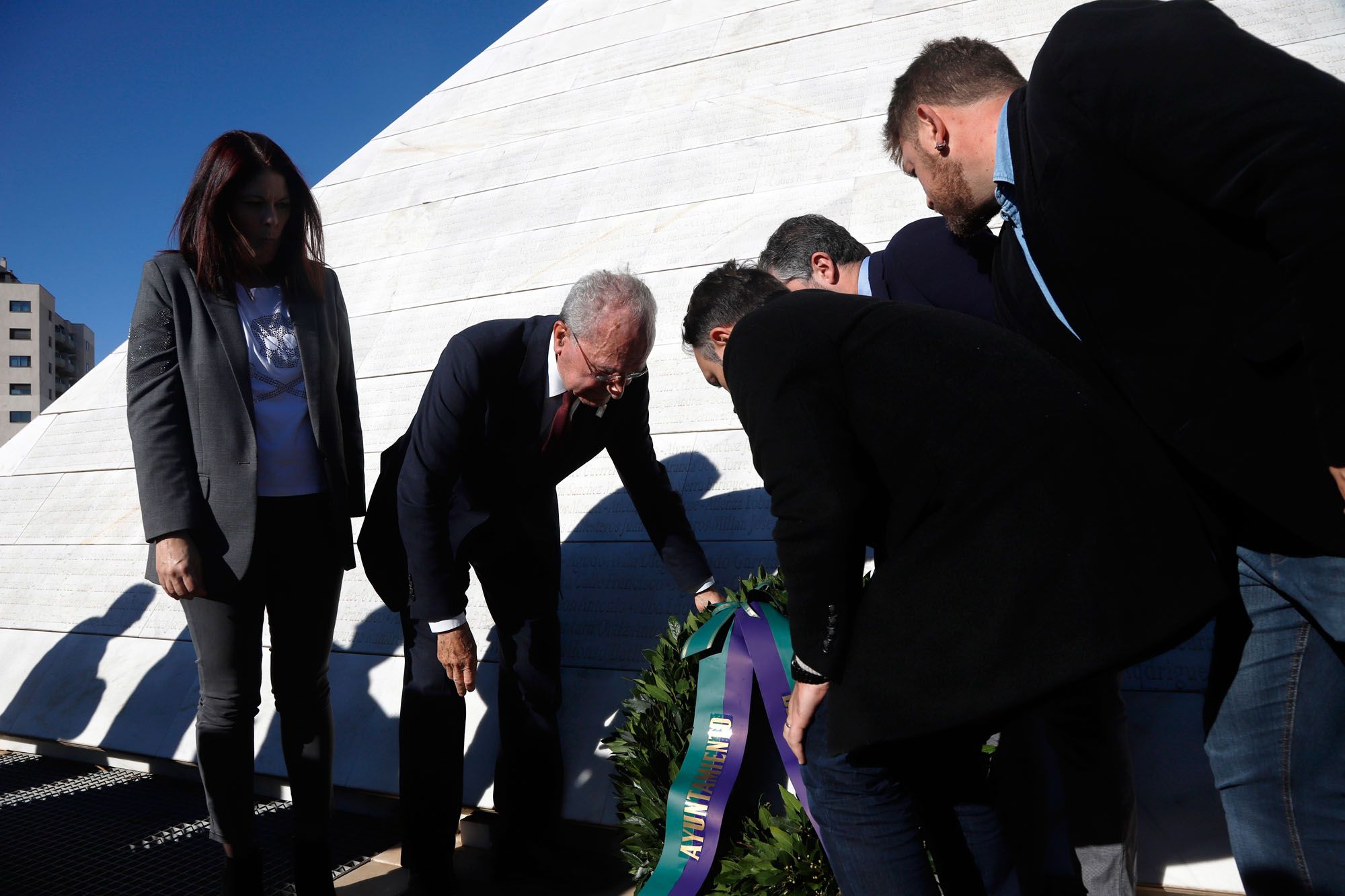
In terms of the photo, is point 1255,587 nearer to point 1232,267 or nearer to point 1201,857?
point 1232,267

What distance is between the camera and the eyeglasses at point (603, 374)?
8.55 feet

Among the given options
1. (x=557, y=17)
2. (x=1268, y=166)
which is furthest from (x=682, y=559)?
(x=557, y=17)

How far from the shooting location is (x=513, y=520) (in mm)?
2859

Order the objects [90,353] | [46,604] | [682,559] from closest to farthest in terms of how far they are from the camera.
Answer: [682,559] → [46,604] → [90,353]

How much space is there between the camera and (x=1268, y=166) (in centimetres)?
121

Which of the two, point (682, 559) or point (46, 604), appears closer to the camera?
point (682, 559)

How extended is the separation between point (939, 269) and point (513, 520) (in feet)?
4.59

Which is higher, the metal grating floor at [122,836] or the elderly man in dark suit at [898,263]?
the elderly man in dark suit at [898,263]

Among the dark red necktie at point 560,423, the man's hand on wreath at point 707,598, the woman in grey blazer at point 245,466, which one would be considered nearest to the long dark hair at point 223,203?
the woman in grey blazer at point 245,466

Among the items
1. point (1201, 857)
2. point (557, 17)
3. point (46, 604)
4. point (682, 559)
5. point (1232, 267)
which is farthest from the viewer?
point (557, 17)

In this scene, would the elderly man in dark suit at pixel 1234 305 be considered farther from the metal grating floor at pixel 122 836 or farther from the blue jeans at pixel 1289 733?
the metal grating floor at pixel 122 836

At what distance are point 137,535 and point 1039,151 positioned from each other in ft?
15.7

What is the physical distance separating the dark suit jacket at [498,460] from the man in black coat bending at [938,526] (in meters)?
1.25

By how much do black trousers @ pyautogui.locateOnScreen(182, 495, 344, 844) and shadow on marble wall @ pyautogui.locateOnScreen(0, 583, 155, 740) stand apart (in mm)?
1969
